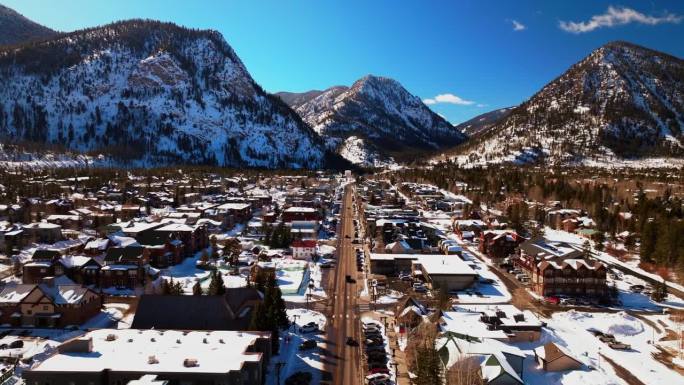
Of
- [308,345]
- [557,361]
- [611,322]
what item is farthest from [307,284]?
[611,322]

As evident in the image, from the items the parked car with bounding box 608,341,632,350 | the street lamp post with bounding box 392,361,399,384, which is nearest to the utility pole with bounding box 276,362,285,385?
the street lamp post with bounding box 392,361,399,384

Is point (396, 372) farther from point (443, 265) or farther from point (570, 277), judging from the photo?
point (570, 277)

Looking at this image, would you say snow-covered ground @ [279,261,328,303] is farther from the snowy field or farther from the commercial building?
the snowy field

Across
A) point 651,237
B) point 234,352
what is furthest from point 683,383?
point 651,237

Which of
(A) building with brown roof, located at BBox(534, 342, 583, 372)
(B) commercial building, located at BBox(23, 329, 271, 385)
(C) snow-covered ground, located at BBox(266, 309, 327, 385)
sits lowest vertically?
(C) snow-covered ground, located at BBox(266, 309, 327, 385)

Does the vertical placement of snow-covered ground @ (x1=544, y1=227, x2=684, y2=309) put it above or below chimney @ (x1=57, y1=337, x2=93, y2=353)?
below

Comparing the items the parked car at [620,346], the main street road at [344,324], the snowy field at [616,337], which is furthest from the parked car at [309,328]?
the parked car at [620,346]

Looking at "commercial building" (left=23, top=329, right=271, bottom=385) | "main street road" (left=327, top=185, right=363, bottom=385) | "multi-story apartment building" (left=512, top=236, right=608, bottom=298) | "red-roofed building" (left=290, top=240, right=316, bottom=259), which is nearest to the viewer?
"commercial building" (left=23, top=329, right=271, bottom=385)

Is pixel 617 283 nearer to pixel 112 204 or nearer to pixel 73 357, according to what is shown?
pixel 73 357

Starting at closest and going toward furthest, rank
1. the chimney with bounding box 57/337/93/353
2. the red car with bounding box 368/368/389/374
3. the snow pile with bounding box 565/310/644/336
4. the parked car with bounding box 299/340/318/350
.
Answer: the chimney with bounding box 57/337/93/353 < the red car with bounding box 368/368/389/374 < the parked car with bounding box 299/340/318/350 < the snow pile with bounding box 565/310/644/336
